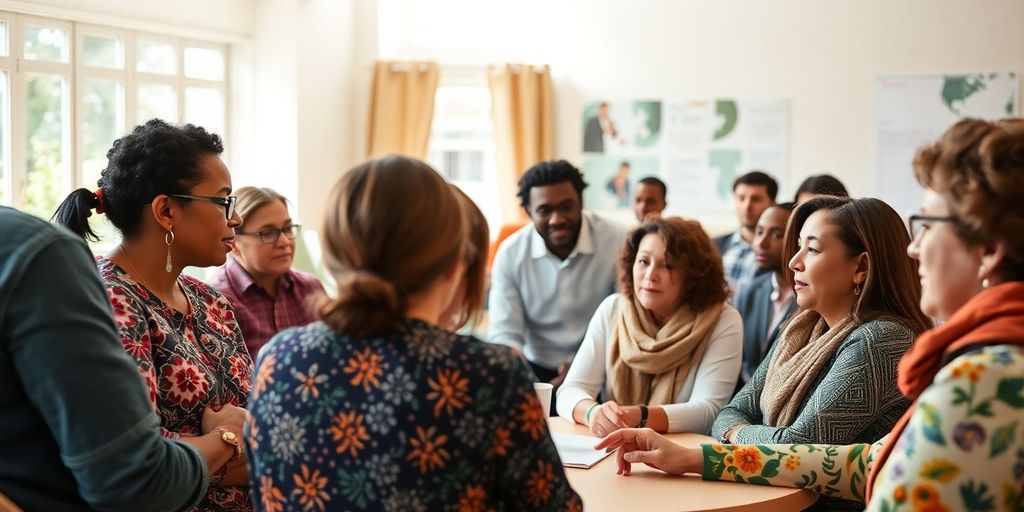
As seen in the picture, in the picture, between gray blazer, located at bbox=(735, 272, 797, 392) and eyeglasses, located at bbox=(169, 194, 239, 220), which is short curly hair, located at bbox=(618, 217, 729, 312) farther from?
eyeglasses, located at bbox=(169, 194, 239, 220)

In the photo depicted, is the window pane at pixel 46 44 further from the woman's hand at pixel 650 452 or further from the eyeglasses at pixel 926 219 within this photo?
the eyeglasses at pixel 926 219

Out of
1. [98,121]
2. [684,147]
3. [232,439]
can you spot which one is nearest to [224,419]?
[232,439]

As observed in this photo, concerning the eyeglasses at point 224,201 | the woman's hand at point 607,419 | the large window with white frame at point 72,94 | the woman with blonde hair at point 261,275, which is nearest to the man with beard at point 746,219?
the woman with blonde hair at point 261,275

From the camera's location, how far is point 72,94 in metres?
6.41

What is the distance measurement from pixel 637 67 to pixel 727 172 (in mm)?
1023

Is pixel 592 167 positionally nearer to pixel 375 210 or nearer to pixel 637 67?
pixel 637 67

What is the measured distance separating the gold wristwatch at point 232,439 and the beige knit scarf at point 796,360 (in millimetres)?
Answer: 1272

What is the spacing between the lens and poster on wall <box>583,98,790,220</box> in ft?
24.7

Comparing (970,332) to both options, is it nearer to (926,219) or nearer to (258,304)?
(926,219)

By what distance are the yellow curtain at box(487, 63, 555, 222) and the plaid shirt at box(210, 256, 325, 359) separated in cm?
416

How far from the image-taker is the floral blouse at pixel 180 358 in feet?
6.79

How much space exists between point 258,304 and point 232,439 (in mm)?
1751

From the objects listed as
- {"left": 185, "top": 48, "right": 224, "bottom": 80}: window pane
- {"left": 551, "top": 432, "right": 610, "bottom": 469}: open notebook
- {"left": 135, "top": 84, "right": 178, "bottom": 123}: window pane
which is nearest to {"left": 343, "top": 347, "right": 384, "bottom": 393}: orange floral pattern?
{"left": 551, "top": 432, "right": 610, "bottom": 469}: open notebook

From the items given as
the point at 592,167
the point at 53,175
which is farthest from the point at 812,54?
the point at 53,175
